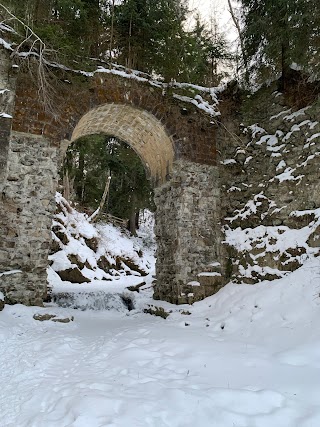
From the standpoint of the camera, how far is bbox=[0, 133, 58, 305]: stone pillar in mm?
5949

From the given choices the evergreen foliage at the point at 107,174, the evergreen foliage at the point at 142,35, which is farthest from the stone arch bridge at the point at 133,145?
the evergreen foliage at the point at 107,174

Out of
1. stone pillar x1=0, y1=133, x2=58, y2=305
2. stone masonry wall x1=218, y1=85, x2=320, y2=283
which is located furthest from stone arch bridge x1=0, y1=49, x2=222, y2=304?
stone masonry wall x1=218, y1=85, x2=320, y2=283

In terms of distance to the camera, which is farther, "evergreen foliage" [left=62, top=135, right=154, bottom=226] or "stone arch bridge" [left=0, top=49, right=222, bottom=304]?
"evergreen foliage" [left=62, top=135, right=154, bottom=226]

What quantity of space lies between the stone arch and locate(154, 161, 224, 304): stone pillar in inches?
21.7

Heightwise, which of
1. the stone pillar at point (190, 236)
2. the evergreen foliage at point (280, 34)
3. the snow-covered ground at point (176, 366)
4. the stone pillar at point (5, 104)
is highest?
the evergreen foliage at point (280, 34)

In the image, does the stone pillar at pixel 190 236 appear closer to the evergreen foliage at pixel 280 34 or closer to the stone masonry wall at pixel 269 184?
the stone masonry wall at pixel 269 184

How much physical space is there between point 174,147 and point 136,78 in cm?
171

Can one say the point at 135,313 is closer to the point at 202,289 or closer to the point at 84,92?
the point at 202,289

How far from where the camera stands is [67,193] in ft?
51.0

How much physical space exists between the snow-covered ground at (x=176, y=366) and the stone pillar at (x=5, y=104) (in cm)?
262

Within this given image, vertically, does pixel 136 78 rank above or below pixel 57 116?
above

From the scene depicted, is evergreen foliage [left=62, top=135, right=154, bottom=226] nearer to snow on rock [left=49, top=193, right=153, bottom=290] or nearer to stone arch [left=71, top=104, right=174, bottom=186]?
snow on rock [left=49, top=193, right=153, bottom=290]

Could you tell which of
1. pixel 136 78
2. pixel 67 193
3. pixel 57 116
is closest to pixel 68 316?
pixel 57 116

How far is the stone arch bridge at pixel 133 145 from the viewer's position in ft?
20.1
